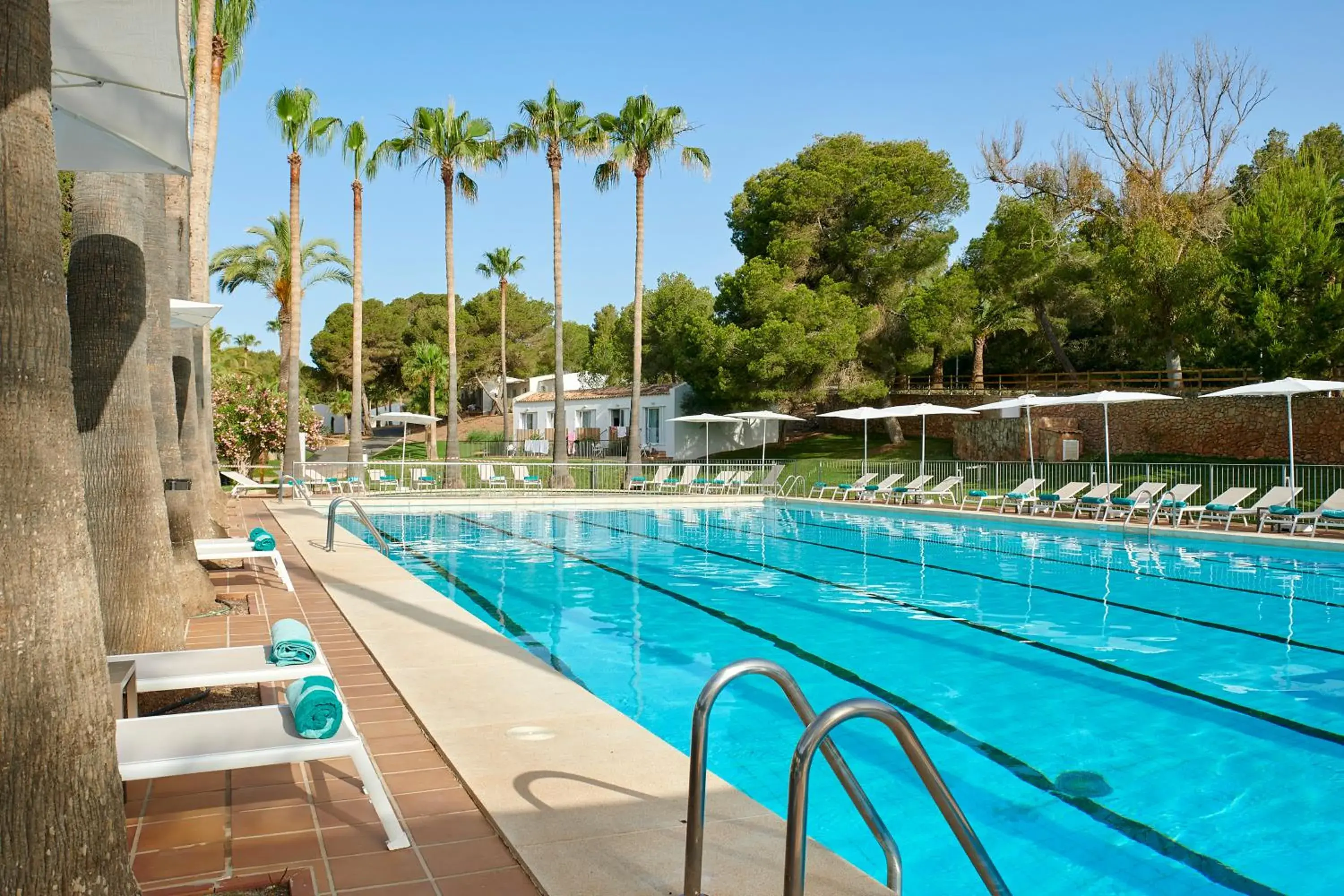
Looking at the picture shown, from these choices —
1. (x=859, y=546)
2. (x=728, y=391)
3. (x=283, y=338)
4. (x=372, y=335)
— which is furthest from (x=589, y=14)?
(x=372, y=335)

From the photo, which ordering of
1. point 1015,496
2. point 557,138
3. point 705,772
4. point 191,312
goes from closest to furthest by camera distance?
point 705,772
point 191,312
point 1015,496
point 557,138

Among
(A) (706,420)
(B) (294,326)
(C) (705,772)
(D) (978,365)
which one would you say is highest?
(B) (294,326)

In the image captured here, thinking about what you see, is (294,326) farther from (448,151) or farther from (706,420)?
(706,420)

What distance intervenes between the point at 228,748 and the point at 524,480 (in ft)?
76.0

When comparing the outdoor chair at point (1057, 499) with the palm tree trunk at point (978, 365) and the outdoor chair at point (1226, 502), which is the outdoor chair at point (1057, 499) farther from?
the palm tree trunk at point (978, 365)

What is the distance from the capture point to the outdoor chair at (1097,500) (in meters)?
18.8

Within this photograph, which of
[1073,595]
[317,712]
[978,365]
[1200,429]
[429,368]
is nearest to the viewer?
[317,712]

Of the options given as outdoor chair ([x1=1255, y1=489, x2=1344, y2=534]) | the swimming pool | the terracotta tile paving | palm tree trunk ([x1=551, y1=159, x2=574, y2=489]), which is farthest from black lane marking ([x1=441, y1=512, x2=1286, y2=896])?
palm tree trunk ([x1=551, y1=159, x2=574, y2=489])

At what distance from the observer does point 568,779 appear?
13.9 ft

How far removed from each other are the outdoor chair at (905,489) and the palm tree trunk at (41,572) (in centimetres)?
2117

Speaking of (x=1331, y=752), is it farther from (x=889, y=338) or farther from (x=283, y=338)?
(x=283, y=338)

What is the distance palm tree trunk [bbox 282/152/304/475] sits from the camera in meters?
26.0

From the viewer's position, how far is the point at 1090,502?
19.1 meters

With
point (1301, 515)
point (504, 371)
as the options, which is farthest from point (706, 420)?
point (504, 371)
